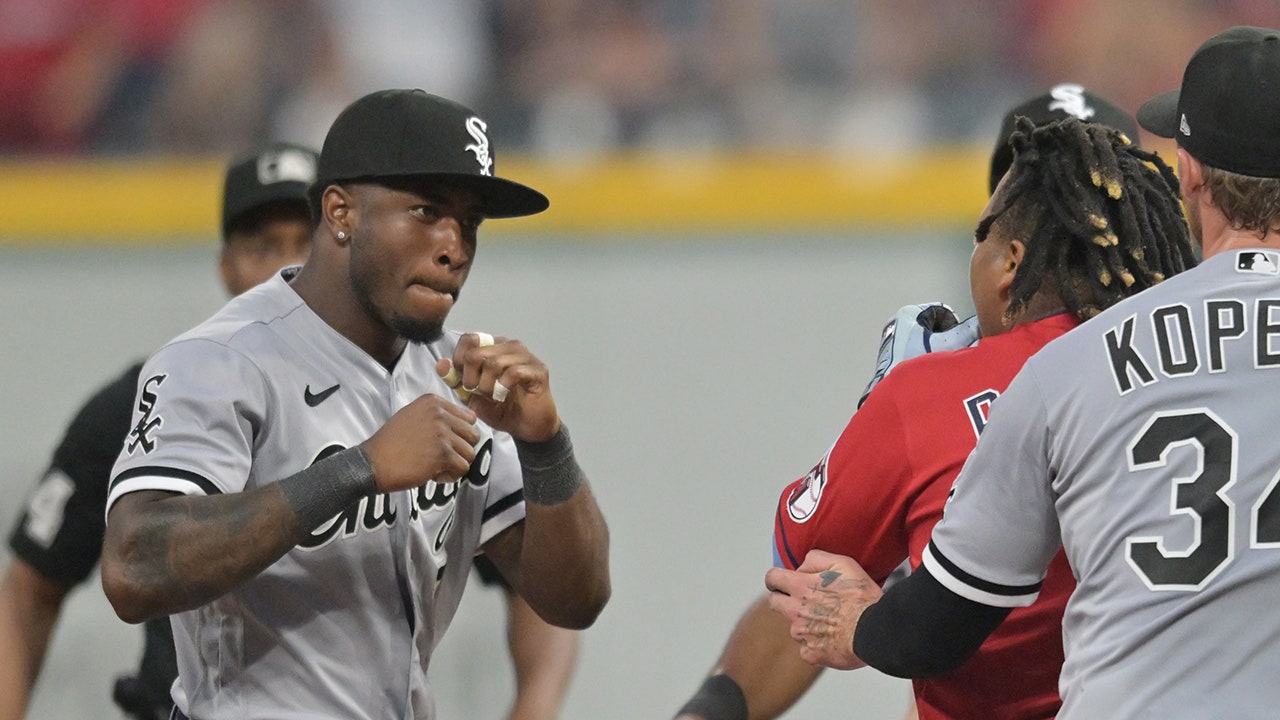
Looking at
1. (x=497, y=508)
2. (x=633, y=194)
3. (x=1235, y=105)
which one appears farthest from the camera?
(x=633, y=194)

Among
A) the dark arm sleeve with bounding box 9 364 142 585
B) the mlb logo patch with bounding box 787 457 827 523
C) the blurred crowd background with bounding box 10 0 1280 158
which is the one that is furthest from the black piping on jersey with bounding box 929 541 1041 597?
the blurred crowd background with bounding box 10 0 1280 158

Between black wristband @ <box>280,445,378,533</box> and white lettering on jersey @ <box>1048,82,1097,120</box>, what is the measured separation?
88.9 inches

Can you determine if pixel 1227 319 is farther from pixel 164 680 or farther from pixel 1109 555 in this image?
pixel 164 680

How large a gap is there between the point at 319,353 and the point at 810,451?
3900 mm

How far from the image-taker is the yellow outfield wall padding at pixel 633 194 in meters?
6.70

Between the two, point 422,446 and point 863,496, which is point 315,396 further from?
point 863,496

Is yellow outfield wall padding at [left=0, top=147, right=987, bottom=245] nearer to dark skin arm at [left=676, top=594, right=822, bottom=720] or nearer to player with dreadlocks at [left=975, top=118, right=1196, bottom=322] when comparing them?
dark skin arm at [left=676, top=594, right=822, bottom=720]

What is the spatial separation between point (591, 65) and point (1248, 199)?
5395 mm

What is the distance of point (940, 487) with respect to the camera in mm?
2473

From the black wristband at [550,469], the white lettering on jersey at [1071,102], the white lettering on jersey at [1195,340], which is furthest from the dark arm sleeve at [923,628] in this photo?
the white lettering on jersey at [1071,102]

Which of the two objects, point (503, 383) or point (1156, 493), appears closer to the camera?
point (1156, 493)

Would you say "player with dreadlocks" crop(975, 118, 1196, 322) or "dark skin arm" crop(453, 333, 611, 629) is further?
"dark skin arm" crop(453, 333, 611, 629)

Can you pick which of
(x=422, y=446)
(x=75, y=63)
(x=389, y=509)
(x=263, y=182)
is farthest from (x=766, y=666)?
(x=75, y=63)

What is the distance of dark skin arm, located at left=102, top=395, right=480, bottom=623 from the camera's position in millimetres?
2547
